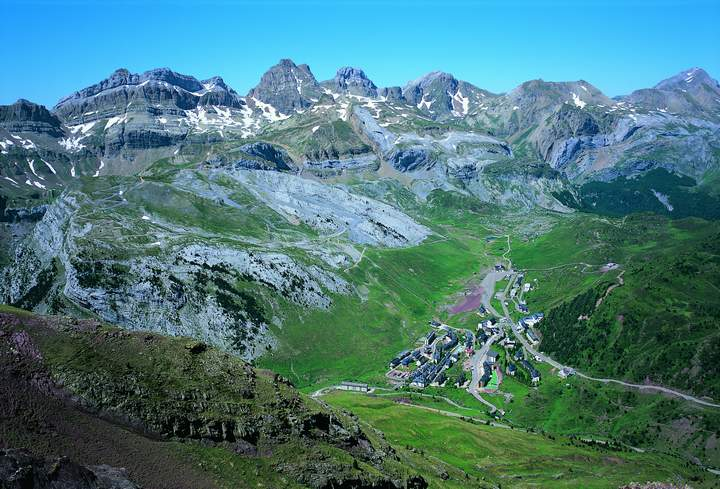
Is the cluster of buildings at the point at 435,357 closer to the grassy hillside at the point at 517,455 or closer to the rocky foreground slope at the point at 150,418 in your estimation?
the grassy hillside at the point at 517,455

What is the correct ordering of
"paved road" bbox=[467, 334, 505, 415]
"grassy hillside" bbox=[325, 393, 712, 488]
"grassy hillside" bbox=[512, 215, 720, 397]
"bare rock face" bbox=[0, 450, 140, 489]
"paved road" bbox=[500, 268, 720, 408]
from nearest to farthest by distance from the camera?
"bare rock face" bbox=[0, 450, 140, 489] < "grassy hillside" bbox=[325, 393, 712, 488] < "paved road" bbox=[500, 268, 720, 408] < "grassy hillside" bbox=[512, 215, 720, 397] < "paved road" bbox=[467, 334, 505, 415]

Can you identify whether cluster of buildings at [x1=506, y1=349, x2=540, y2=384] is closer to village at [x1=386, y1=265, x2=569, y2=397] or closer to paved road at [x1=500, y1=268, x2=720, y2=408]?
village at [x1=386, y1=265, x2=569, y2=397]

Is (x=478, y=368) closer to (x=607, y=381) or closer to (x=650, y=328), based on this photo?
(x=607, y=381)

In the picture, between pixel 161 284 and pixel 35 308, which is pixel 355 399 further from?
pixel 35 308

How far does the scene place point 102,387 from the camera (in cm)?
4550

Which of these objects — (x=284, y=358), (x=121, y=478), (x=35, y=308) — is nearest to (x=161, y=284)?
(x=35, y=308)

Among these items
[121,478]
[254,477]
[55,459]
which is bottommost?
[254,477]

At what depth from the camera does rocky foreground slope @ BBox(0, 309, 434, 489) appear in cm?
3791

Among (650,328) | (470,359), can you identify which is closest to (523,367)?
(470,359)

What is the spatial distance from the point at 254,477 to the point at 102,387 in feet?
Answer: 55.8

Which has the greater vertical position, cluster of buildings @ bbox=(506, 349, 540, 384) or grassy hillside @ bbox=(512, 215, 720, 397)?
grassy hillside @ bbox=(512, 215, 720, 397)

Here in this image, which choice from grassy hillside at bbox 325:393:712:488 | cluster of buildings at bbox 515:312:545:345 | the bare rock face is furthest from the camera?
cluster of buildings at bbox 515:312:545:345

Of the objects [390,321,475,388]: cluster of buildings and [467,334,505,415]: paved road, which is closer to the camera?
[467,334,505,415]: paved road

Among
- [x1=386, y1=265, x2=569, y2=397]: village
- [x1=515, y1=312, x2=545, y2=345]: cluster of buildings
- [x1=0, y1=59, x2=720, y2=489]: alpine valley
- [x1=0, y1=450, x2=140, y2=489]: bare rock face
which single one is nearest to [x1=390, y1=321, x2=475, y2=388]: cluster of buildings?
[x1=386, y1=265, x2=569, y2=397]: village
